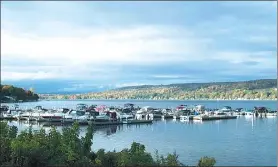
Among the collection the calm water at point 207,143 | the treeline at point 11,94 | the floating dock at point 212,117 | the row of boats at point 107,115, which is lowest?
the calm water at point 207,143

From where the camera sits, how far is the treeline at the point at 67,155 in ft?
39.0

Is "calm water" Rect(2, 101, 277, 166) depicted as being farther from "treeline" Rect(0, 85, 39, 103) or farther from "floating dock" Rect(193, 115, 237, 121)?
"treeline" Rect(0, 85, 39, 103)

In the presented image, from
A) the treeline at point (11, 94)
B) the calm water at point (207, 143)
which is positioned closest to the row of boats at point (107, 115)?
the calm water at point (207, 143)

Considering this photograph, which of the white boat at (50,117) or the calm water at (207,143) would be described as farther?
the white boat at (50,117)

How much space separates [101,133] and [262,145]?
16.4 metres

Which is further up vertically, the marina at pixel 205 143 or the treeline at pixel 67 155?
the treeline at pixel 67 155

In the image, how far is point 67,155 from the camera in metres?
12.5

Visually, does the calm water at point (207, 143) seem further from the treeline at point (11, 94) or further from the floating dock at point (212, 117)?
the treeline at point (11, 94)

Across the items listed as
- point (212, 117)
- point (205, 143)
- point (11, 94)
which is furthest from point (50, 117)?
point (11, 94)

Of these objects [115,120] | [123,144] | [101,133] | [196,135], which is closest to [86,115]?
[115,120]

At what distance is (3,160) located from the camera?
12.2 m

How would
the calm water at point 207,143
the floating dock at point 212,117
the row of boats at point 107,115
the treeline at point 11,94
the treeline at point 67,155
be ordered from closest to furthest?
the treeline at point 67,155
the calm water at point 207,143
the row of boats at point 107,115
the floating dock at point 212,117
the treeline at point 11,94

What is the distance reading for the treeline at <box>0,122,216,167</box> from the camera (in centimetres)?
1190

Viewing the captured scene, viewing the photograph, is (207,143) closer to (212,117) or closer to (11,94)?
(212,117)
